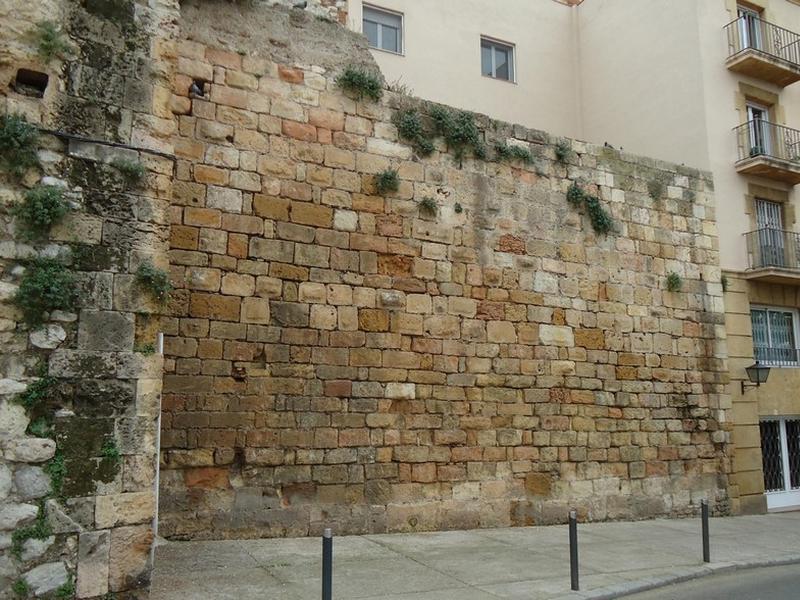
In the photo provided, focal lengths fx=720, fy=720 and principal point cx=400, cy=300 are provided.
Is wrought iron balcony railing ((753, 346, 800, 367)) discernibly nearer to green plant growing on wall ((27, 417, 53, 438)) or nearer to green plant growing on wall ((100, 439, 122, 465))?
green plant growing on wall ((100, 439, 122, 465))

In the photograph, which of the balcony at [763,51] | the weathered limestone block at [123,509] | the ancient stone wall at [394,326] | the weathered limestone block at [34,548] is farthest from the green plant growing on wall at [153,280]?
the balcony at [763,51]

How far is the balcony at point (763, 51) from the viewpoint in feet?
46.1

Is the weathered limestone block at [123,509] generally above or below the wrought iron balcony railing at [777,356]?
below

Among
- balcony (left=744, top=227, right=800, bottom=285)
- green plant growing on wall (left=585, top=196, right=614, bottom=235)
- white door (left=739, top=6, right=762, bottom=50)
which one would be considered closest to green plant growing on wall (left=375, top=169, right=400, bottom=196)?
green plant growing on wall (left=585, top=196, right=614, bottom=235)

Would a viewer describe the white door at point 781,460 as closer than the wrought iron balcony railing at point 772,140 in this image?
Yes

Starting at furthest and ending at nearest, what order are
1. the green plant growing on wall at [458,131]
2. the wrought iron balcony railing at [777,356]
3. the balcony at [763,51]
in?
the balcony at [763,51]
the wrought iron balcony railing at [777,356]
the green plant growing on wall at [458,131]

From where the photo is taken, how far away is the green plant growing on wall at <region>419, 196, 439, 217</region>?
9867mm

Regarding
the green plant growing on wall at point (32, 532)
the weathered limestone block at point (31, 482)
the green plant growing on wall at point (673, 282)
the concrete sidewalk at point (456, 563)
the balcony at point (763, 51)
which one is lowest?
the concrete sidewalk at point (456, 563)

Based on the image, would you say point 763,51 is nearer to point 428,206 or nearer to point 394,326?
point 428,206

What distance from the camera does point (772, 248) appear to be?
13.9 metres

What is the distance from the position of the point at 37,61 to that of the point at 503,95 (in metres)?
12.5

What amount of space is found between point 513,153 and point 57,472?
25.6 feet

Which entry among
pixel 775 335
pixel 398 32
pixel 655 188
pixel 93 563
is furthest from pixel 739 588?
pixel 398 32

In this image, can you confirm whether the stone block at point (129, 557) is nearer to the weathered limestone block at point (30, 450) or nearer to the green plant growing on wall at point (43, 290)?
the weathered limestone block at point (30, 450)
